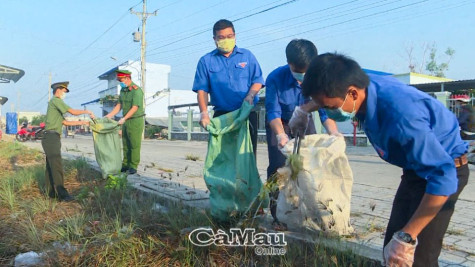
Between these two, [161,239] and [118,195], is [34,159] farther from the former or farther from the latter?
[161,239]

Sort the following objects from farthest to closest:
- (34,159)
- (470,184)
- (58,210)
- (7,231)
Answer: (34,159)
(470,184)
(58,210)
(7,231)

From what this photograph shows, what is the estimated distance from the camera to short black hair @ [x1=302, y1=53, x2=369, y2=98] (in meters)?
1.71

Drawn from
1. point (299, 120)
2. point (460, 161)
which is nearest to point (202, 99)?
point (299, 120)

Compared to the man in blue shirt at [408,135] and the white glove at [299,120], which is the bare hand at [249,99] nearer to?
the white glove at [299,120]

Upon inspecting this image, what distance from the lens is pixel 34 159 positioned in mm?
9867

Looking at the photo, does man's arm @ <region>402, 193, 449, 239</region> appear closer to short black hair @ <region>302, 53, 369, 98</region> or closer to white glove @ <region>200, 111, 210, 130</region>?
short black hair @ <region>302, 53, 369, 98</region>

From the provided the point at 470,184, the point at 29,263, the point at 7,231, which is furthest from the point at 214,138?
the point at 470,184

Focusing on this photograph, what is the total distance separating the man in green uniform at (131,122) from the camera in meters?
6.70

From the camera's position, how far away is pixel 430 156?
1575 mm

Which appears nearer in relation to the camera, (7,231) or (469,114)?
(7,231)

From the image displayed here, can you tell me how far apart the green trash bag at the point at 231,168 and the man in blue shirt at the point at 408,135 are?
1.47m

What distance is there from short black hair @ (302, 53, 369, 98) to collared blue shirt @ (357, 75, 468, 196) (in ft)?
0.31

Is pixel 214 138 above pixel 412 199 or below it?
above

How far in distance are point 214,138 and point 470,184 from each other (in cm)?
464
